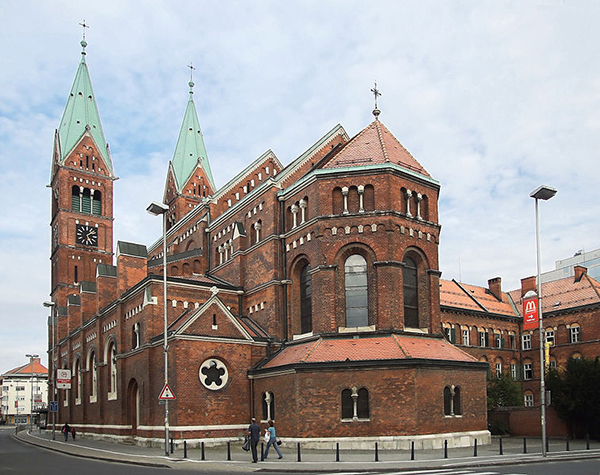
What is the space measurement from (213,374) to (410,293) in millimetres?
12253

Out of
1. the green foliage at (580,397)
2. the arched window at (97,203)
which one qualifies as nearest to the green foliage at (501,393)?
the green foliage at (580,397)

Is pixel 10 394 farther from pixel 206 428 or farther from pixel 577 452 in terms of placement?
pixel 577 452

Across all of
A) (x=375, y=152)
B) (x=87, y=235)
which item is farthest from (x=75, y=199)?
(x=375, y=152)

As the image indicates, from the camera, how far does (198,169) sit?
267 feet

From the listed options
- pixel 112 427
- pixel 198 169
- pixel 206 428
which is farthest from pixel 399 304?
pixel 198 169

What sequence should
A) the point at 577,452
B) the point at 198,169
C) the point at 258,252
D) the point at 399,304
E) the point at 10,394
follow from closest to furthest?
the point at 577,452 < the point at 399,304 < the point at 258,252 < the point at 198,169 < the point at 10,394

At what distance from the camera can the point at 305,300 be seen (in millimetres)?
39062

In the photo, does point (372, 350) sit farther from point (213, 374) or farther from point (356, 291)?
point (213, 374)

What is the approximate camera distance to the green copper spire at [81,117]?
77.2 metres

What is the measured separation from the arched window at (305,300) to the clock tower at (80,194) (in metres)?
41.4

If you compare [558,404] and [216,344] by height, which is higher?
[216,344]

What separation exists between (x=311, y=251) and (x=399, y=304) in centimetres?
598

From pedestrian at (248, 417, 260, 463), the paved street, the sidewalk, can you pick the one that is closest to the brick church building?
the sidewalk

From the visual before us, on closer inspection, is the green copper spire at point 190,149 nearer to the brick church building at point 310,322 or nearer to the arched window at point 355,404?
the brick church building at point 310,322
